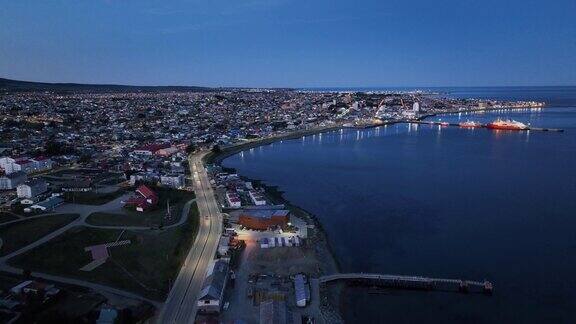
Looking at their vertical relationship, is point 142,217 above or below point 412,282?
above

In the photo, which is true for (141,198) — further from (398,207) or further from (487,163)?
(487,163)

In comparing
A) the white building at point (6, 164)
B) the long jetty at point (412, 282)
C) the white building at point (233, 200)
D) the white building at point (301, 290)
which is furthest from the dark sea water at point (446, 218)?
the white building at point (6, 164)

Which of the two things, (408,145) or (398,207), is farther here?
(408,145)

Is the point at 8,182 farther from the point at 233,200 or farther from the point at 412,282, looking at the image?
the point at 412,282

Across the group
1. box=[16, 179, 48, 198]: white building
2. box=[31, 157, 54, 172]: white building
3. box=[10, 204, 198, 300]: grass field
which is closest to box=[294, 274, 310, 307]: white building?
box=[10, 204, 198, 300]: grass field

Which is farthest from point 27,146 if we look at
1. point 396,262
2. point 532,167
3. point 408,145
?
point 532,167

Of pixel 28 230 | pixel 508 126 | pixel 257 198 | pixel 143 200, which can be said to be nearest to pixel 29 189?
pixel 28 230
